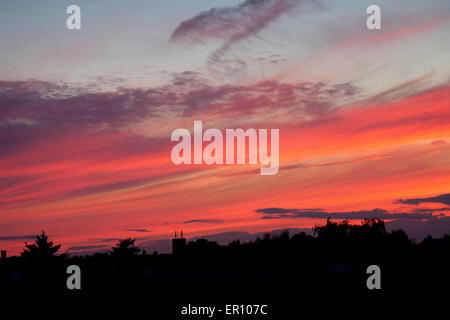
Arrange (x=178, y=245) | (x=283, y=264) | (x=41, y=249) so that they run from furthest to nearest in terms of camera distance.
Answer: (x=41, y=249)
(x=178, y=245)
(x=283, y=264)

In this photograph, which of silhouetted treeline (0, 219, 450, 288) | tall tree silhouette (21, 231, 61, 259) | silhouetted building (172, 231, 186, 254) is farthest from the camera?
tall tree silhouette (21, 231, 61, 259)

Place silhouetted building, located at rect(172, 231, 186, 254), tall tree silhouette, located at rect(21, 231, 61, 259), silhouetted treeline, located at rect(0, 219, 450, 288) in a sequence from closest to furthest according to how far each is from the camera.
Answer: silhouetted treeline, located at rect(0, 219, 450, 288)
silhouetted building, located at rect(172, 231, 186, 254)
tall tree silhouette, located at rect(21, 231, 61, 259)

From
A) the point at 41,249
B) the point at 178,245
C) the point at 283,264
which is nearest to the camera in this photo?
the point at 283,264

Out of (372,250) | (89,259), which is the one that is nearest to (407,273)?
(372,250)

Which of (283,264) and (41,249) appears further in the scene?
(41,249)

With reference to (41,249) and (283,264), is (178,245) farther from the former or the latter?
(41,249)

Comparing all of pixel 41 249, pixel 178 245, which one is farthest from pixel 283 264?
pixel 41 249

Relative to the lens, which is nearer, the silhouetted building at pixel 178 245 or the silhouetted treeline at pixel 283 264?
the silhouetted treeline at pixel 283 264

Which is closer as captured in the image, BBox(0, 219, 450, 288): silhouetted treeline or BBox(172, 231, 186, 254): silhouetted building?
BBox(0, 219, 450, 288): silhouetted treeline

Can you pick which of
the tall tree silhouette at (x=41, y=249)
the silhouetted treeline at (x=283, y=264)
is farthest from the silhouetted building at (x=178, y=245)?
the tall tree silhouette at (x=41, y=249)

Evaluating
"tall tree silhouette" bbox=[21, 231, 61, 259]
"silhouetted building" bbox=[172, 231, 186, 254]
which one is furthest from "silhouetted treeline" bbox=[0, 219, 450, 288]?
"tall tree silhouette" bbox=[21, 231, 61, 259]

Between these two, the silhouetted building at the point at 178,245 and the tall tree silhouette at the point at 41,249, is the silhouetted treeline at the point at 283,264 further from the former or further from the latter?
the tall tree silhouette at the point at 41,249

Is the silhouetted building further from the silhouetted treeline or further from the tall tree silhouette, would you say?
the tall tree silhouette
